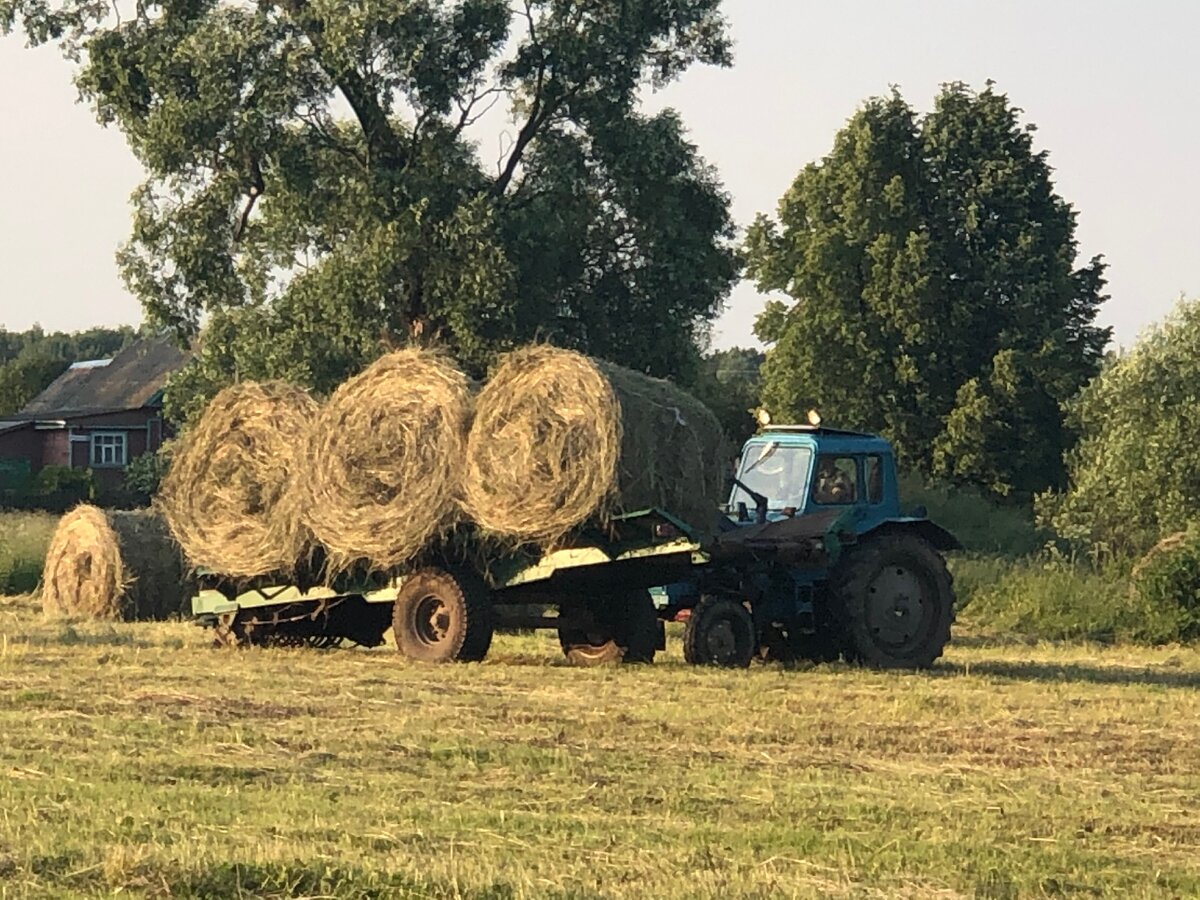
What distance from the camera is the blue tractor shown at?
16.9 meters

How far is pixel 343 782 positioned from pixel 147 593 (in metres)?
15.7

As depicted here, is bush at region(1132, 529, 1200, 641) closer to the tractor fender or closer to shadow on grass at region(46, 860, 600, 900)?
the tractor fender

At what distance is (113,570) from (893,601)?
1103cm

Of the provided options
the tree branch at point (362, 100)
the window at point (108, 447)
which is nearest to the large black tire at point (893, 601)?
the tree branch at point (362, 100)

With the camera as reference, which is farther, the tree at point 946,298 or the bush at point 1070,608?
the tree at point 946,298

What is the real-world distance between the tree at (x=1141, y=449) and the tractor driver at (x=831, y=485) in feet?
45.4

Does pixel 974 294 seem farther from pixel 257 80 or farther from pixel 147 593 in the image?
pixel 147 593

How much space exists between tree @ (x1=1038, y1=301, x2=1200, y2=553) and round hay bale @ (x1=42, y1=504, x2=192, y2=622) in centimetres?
1543

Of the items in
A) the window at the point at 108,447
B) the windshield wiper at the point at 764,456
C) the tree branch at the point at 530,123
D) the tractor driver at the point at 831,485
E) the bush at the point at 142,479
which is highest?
the tree branch at the point at 530,123

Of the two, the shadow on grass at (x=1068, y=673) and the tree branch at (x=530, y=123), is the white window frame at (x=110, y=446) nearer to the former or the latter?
the tree branch at (x=530, y=123)

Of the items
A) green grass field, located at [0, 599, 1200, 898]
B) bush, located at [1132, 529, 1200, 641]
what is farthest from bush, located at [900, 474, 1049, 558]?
green grass field, located at [0, 599, 1200, 898]

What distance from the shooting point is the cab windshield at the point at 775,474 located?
59.7 feet

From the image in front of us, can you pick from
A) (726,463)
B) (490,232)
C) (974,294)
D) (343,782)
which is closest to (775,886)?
(343,782)

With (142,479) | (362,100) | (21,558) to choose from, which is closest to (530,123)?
(362,100)
